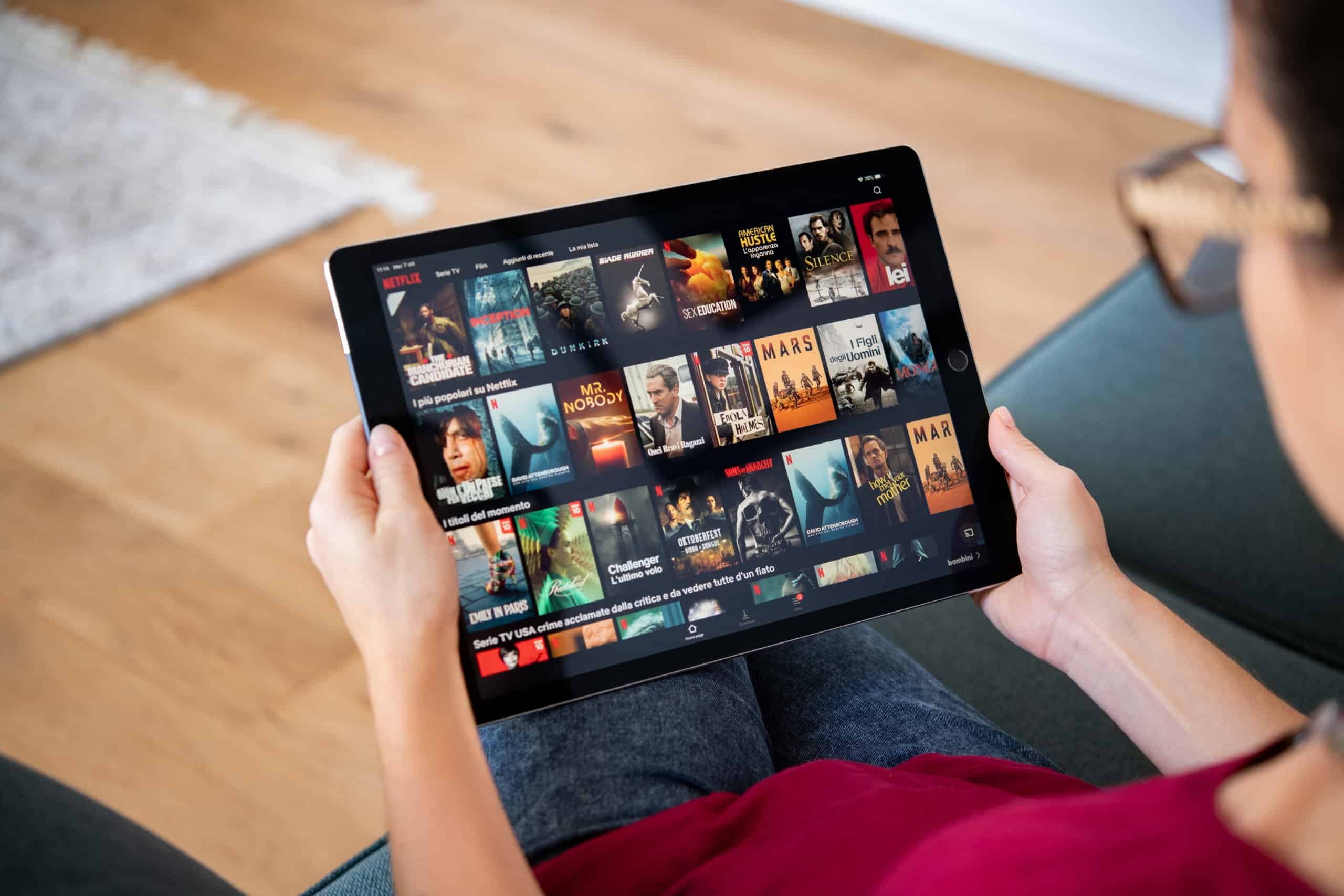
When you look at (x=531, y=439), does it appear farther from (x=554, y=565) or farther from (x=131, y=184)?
(x=131, y=184)

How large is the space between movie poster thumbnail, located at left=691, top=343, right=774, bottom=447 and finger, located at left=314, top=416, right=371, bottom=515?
268 mm

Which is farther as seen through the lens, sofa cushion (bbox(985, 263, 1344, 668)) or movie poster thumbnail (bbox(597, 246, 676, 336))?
sofa cushion (bbox(985, 263, 1344, 668))

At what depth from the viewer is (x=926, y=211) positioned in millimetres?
858

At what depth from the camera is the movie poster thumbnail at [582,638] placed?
2.48 feet

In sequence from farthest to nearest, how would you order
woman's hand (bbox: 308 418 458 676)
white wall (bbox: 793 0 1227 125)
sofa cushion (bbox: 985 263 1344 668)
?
1. white wall (bbox: 793 0 1227 125)
2. sofa cushion (bbox: 985 263 1344 668)
3. woman's hand (bbox: 308 418 458 676)

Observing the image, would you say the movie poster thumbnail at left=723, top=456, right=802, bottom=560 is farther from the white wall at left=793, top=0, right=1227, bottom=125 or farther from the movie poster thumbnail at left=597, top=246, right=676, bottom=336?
the white wall at left=793, top=0, right=1227, bottom=125

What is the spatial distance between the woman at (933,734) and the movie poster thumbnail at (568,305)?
0.15 meters

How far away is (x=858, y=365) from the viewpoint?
32.9 inches

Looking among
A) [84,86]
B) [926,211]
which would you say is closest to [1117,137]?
[926,211]

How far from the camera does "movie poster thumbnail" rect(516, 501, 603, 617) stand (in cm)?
76

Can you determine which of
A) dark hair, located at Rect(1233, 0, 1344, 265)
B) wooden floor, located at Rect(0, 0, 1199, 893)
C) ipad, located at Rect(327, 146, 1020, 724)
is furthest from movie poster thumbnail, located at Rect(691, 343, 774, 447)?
wooden floor, located at Rect(0, 0, 1199, 893)

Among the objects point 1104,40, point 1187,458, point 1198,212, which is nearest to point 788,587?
point 1198,212

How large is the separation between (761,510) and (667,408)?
114mm

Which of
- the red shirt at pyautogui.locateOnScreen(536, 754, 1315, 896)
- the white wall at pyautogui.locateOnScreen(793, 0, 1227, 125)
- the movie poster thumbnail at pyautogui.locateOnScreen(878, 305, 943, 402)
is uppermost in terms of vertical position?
the white wall at pyautogui.locateOnScreen(793, 0, 1227, 125)
